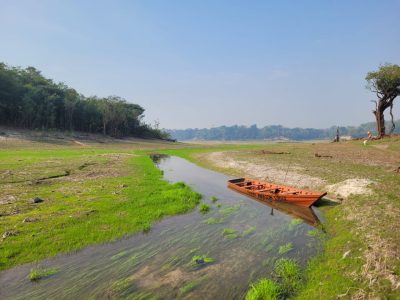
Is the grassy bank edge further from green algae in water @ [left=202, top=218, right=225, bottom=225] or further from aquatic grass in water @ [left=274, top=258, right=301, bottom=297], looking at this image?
aquatic grass in water @ [left=274, top=258, right=301, bottom=297]

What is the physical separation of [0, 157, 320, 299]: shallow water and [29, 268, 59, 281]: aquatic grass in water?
8.9 inches

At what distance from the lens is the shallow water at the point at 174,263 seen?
955cm

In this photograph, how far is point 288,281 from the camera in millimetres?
10172

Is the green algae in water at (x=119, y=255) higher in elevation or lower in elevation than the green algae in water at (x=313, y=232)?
lower

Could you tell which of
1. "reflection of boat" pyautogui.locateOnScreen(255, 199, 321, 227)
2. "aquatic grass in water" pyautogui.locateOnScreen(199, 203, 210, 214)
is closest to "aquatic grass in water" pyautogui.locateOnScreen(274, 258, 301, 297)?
"reflection of boat" pyautogui.locateOnScreen(255, 199, 321, 227)

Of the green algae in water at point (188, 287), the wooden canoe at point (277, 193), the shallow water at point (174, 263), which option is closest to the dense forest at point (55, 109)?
the wooden canoe at point (277, 193)

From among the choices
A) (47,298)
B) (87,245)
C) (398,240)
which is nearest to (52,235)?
(87,245)

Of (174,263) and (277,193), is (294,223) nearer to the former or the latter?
(277,193)

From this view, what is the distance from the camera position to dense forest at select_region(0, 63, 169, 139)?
9119cm

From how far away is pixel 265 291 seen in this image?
364 inches

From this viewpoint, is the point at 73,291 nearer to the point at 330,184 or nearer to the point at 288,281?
the point at 288,281

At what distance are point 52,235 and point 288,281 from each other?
11750 millimetres

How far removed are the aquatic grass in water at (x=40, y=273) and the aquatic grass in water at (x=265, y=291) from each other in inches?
305

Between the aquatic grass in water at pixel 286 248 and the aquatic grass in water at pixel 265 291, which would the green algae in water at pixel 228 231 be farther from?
the aquatic grass in water at pixel 265 291
